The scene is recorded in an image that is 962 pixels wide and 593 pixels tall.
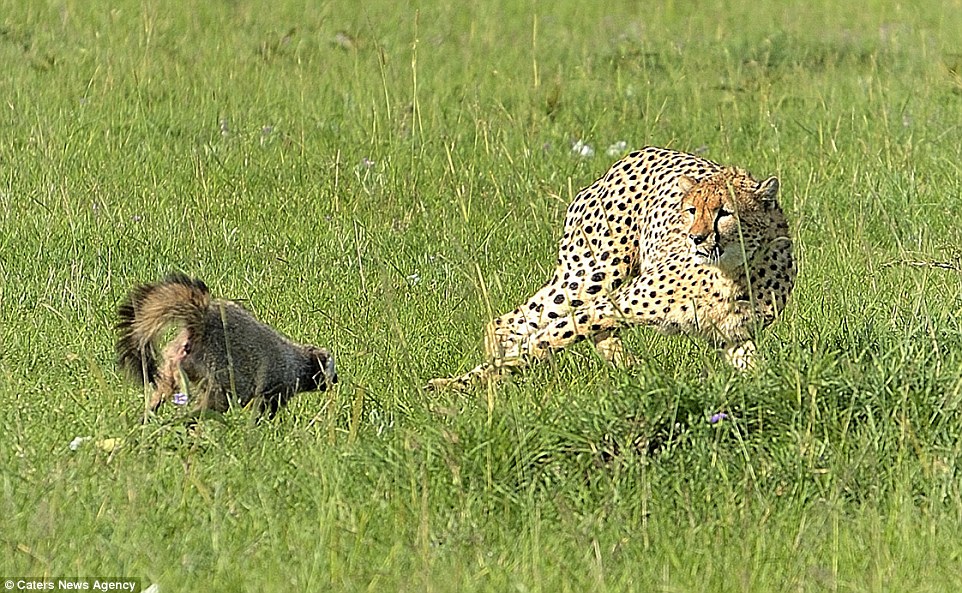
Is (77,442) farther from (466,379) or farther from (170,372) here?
(466,379)

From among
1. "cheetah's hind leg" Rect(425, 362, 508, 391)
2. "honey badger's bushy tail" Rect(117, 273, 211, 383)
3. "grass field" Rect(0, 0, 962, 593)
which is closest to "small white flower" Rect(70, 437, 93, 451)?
"grass field" Rect(0, 0, 962, 593)

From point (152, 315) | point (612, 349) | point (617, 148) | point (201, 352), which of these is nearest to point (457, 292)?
point (612, 349)

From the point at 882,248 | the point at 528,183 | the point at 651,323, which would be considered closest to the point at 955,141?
the point at 882,248

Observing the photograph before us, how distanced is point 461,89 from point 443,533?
533 cm

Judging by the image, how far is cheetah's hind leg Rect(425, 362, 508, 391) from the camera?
4.49m

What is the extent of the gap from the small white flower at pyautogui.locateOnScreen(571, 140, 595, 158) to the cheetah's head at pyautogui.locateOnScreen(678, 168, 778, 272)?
7.85ft

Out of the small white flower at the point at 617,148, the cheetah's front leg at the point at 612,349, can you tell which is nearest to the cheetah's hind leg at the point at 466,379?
the cheetah's front leg at the point at 612,349

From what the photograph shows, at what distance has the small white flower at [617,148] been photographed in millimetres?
7734

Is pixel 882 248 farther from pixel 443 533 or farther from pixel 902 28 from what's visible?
pixel 902 28

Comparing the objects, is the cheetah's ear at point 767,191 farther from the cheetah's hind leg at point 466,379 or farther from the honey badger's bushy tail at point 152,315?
the honey badger's bushy tail at point 152,315

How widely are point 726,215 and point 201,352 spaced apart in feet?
5.54

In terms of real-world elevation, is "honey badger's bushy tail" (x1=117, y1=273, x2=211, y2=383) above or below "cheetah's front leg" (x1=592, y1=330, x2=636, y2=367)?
above

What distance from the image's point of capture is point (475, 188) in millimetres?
7102

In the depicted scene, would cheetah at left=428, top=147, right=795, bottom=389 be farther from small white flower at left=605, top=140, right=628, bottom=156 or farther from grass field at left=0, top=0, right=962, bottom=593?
small white flower at left=605, top=140, right=628, bottom=156
